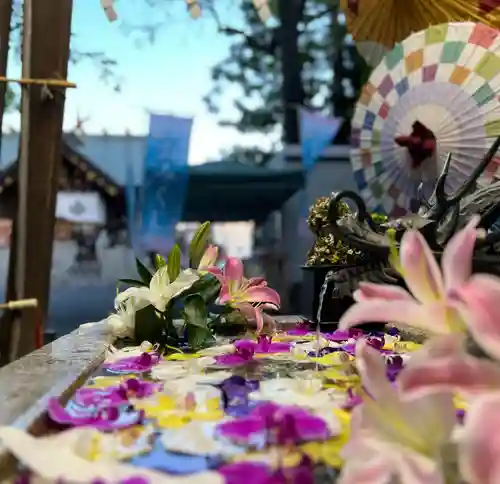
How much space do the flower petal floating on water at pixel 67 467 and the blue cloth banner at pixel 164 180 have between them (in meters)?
1.97

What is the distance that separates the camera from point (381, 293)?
438mm

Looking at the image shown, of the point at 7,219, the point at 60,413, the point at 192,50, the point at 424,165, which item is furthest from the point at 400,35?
the point at 60,413

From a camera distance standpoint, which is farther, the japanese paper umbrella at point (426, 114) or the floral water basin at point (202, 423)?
the japanese paper umbrella at point (426, 114)

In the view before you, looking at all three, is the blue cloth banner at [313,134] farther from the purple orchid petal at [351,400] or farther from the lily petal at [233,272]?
the purple orchid petal at [351,400]

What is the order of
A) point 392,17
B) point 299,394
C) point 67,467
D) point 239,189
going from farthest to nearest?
1. point 239,189
2. point 392,17
3. point 299,394
4. point 67,467

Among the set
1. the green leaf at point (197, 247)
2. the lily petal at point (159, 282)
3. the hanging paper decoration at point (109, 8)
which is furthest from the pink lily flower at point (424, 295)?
the hanging paper decoration at point (109, 8)

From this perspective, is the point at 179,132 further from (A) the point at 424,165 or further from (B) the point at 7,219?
(A) the point at 424,165

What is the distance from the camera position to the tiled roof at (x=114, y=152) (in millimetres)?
2424

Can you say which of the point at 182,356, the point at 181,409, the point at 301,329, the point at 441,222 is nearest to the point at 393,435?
the point at 181,409

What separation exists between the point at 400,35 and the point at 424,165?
0.46 m

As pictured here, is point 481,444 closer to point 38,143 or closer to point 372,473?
point 372,473

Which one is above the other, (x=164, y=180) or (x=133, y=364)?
(x=164, y=180)

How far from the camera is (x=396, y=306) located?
16.2 inches

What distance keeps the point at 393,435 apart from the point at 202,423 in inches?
8.3
